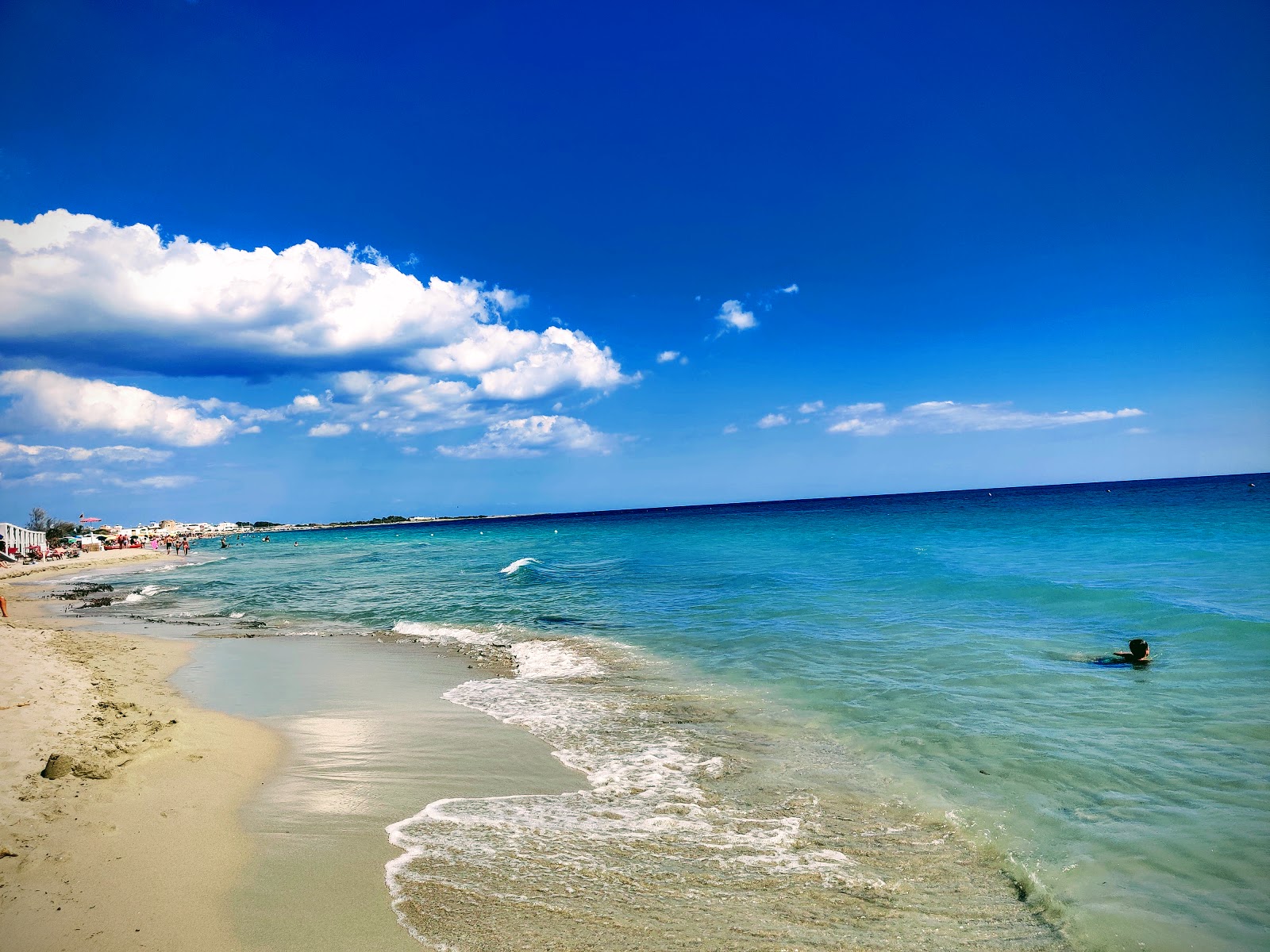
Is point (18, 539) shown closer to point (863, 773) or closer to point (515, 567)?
point (515, 567)

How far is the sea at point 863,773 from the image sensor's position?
15.8ft

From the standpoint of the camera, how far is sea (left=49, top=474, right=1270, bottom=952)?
4.80 meters

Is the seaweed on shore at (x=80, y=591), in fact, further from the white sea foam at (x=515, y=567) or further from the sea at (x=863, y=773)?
the white sea foam at (x=515, y=567)

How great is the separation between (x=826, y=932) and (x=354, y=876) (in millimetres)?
3856

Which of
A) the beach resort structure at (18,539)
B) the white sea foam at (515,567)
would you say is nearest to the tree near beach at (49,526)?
the beach resort structure at (18,539)

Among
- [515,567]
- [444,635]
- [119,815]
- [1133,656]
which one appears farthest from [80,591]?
[1133,656]

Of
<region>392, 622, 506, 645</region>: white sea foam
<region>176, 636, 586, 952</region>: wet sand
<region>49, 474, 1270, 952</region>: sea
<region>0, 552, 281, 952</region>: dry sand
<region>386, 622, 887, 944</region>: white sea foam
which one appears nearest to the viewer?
<region>0, 552, 281, 952</region>: dry sand

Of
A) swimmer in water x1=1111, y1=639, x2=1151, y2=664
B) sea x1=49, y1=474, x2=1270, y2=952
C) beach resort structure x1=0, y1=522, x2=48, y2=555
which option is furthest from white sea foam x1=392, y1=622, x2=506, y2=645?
beach resort structure x1=0, y1=522, x2=48, y2=555

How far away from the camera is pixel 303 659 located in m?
14.7

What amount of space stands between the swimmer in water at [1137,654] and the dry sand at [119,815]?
14.5m

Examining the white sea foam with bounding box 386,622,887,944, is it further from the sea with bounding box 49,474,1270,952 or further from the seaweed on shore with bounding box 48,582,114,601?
the seaweed on shore with bounding box 48,582,114,601

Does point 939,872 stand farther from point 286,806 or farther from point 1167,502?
Answer: point 1167,502

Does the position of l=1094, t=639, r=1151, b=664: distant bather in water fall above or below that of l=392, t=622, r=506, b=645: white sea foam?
above

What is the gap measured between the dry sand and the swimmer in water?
Result: 14.5 metres
